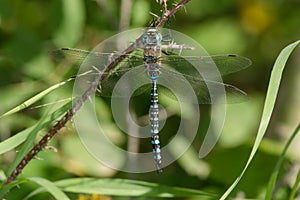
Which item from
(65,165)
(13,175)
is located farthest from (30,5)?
(13,175)

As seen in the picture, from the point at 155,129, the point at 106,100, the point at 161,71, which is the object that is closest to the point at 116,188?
the point at 155,129

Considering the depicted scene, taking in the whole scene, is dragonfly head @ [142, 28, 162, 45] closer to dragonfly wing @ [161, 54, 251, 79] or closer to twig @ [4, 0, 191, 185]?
twig @ [4, 0, 191, 185]

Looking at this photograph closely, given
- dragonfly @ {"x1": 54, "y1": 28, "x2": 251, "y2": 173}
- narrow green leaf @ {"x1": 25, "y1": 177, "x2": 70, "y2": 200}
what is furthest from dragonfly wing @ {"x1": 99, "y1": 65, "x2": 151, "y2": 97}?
narrow green leaf @ {"x1": 25, "y1": 177, "x2": 70, "y2": 200}

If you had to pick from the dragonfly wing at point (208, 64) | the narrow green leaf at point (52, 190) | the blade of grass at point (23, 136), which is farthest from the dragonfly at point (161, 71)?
the narrow green leaf at point (52, 190)

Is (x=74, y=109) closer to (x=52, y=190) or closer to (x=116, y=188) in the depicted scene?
(x=52, y=190)

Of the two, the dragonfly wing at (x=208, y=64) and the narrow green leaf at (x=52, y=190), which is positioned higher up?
the dragonfly wing at (x=208, y=64)

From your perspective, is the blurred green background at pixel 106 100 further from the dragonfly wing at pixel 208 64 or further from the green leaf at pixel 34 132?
the green leaf at pixel 34 132
